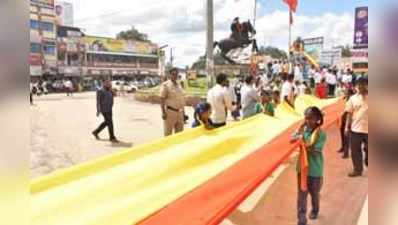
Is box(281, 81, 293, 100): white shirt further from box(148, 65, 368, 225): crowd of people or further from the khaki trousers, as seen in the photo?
the khaki trousers

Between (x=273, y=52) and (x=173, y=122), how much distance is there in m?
7.25

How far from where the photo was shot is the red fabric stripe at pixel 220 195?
152 cm

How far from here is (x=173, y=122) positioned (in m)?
4.87

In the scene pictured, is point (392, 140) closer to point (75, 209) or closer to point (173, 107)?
point (75, 209)

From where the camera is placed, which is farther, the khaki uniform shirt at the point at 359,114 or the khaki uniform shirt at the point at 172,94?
the khaki uniform shirt at the point at 172,94

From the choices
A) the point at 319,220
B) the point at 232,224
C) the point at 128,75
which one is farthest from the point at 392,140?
the point at 128,75

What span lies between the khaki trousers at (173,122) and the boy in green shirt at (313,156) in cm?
194

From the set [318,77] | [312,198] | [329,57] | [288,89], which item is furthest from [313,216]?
[329,57]

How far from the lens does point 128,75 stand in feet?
62.4

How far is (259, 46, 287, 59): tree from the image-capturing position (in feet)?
35.8

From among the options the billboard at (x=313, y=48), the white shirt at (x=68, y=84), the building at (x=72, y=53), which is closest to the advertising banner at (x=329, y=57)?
the billboard at (x=313, y=48)

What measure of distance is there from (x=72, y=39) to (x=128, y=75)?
7.76 meters

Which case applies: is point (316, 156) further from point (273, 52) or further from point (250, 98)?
point (273, 52)

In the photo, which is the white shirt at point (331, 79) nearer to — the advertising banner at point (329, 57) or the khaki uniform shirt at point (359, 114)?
the advertising banner at point (329, 57)
